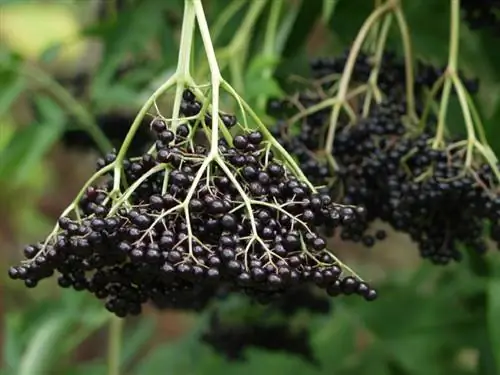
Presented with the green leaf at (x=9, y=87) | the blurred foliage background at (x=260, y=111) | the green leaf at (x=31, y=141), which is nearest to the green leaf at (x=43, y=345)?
the blurred foliage background at (x=260, y=111)

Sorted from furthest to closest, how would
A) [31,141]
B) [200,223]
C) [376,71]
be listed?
1. [31,141]
2. [376,71]
3. [200,223]

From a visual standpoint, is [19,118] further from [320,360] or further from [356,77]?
[356,77]

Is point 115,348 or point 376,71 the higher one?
point 376,71

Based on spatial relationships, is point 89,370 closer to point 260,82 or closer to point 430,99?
point 260,82

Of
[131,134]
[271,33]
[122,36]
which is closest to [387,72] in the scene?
[271,33]

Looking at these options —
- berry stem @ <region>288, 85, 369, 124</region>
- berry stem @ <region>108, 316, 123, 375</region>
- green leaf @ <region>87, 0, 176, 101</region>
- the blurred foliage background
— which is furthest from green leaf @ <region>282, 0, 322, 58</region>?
berry stem @ <region>108, 316, 123, 375</region>

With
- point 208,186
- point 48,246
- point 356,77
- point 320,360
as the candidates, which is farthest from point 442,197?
point 320,360

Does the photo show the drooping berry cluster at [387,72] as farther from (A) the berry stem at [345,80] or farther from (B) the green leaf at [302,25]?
(B) the green leaf at [302,25]
